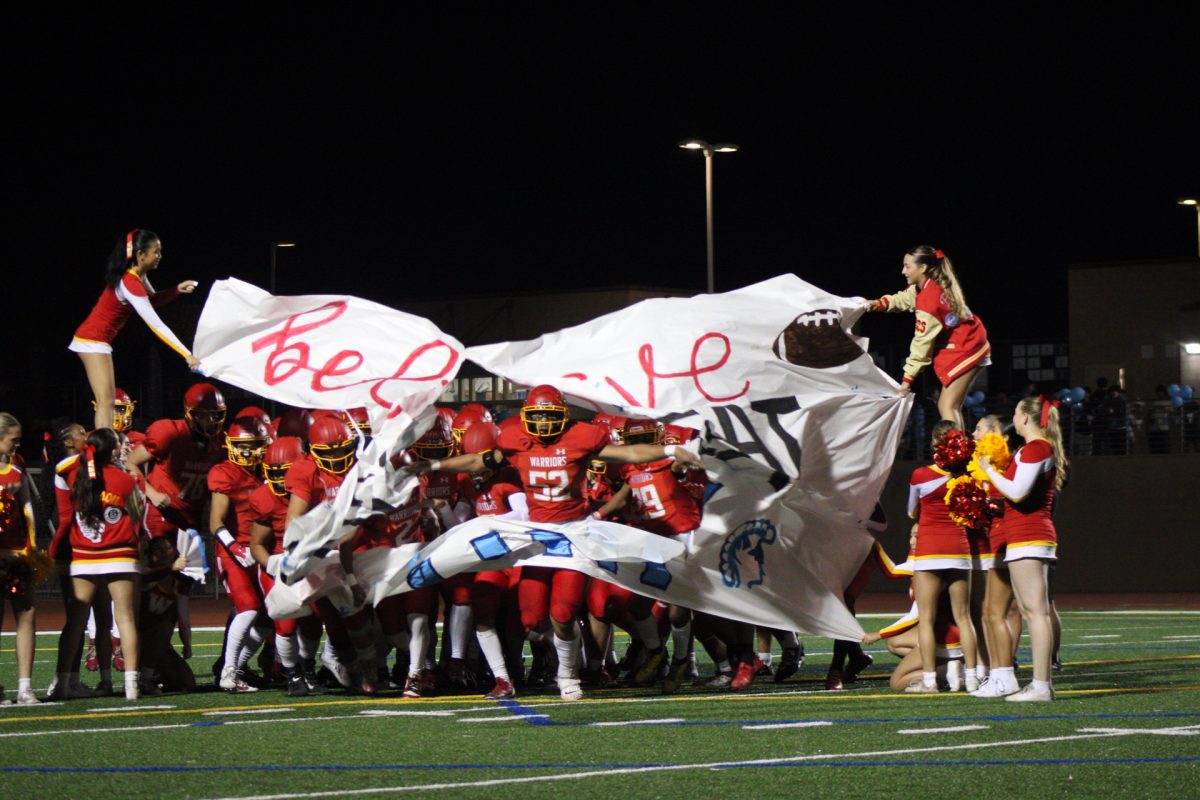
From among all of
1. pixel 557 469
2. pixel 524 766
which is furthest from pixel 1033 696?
pixel 524 766

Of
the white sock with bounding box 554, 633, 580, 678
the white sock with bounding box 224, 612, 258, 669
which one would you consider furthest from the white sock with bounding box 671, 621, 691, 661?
the white sock with bounding box 224, 612, 258, 669

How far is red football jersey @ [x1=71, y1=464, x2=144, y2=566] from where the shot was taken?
9.98 m

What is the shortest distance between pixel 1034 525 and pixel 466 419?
14.2 feet

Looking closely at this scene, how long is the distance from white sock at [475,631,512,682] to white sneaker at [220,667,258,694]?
1841 millimetres

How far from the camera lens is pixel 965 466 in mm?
9680

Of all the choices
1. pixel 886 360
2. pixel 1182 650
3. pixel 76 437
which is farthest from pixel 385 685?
pixel 886 360

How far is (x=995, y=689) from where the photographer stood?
31.4ft

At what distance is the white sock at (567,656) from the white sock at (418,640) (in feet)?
3.16

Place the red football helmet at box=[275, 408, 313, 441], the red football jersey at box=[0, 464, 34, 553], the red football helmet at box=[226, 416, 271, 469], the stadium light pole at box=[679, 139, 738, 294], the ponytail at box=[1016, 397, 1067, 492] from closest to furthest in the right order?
the ponytail at box=[1016, 397, 1067, 492], the red football jersey at box=[0, 464, 34, 553], the red football helmet at box=[226, 416, 271, 469], the red football helmet at box=[275, 408, 313, 441], the stadium light pole at box=[679, 139, 738, 294]

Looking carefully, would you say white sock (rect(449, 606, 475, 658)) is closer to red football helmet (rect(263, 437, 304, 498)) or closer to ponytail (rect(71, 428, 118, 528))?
red football helmet (rect(263, 437, 304, 498))

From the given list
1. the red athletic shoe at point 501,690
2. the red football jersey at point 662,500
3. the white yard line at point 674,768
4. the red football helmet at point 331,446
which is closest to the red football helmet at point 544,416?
the red football jersey at point 662,500

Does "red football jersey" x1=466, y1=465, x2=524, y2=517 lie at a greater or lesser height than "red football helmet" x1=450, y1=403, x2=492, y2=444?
lesser

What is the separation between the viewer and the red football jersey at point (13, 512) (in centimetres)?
971

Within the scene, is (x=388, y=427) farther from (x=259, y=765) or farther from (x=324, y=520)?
(x=259, y=765)
